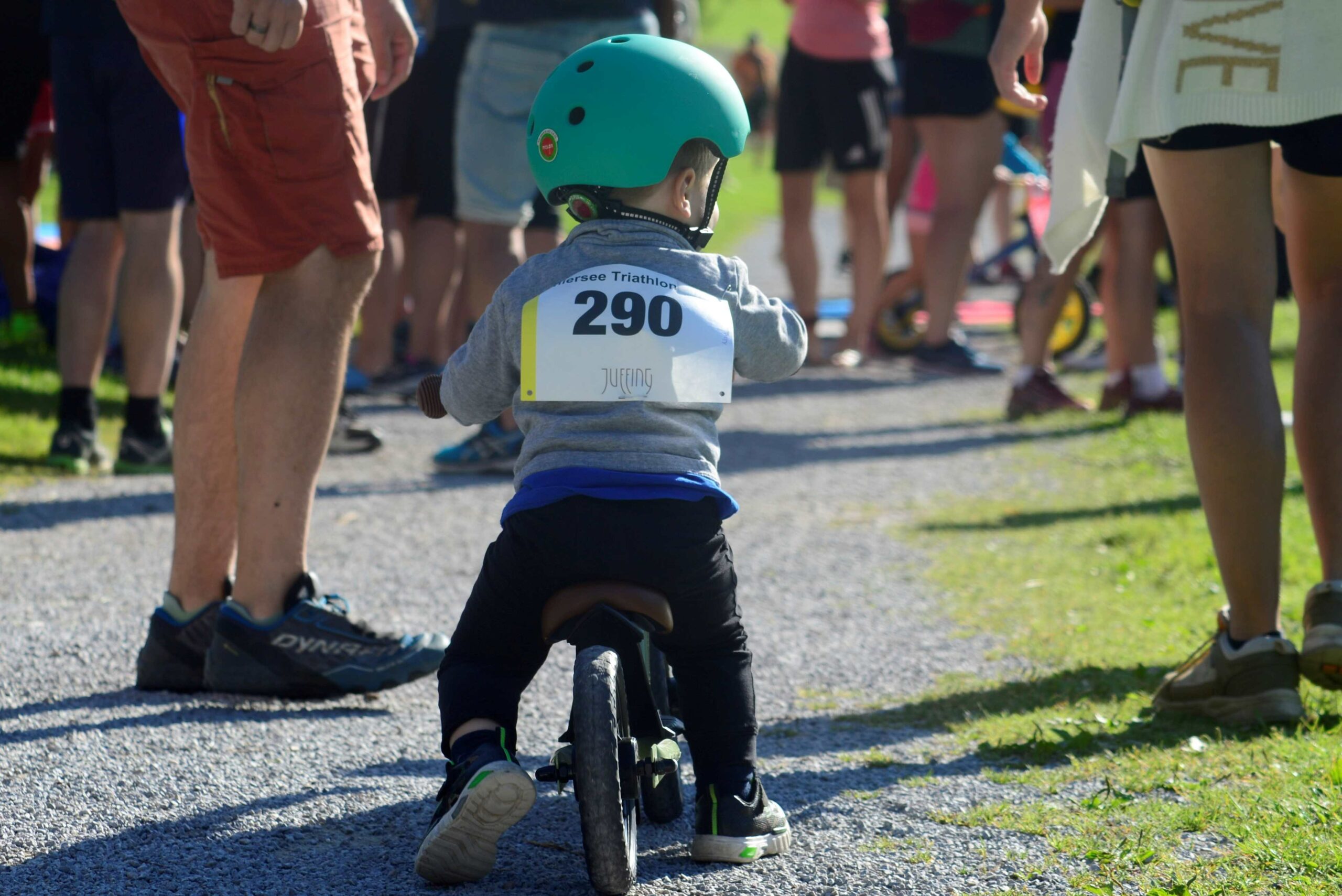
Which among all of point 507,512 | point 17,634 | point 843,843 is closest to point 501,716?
point 507,512

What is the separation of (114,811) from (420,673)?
2.44ft

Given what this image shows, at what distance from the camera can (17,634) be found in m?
3.30

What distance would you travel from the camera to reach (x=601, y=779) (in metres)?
2.04

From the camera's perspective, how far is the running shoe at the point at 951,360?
7.43 metres

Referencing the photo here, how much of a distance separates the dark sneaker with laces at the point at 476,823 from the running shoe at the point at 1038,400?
4542 millimetres

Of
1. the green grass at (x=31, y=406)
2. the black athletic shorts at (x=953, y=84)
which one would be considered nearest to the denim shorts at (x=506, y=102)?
the green grass at (x=31, y=406)

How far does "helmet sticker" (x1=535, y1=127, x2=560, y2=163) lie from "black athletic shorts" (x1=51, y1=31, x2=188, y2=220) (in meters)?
2.68

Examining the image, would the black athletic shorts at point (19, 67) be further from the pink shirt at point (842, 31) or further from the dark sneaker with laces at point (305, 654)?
the dark sneaker with laces at point (305, 654)

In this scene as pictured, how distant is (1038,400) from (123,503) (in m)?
3.60

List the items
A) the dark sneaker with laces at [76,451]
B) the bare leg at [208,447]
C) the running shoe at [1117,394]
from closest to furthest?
1. the bare leg at [208,447]
2. the dark sneaker with laces at [76,451]
3. the running shoe at [1117,394]

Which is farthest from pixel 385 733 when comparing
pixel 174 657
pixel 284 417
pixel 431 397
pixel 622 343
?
pixel 622 343

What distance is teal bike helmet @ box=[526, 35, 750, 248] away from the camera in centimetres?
236

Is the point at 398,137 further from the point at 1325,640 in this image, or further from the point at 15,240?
the point at 1325,640

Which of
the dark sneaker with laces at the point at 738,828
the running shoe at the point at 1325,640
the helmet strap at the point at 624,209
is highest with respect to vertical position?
the helmet strap at the point at 624,209
